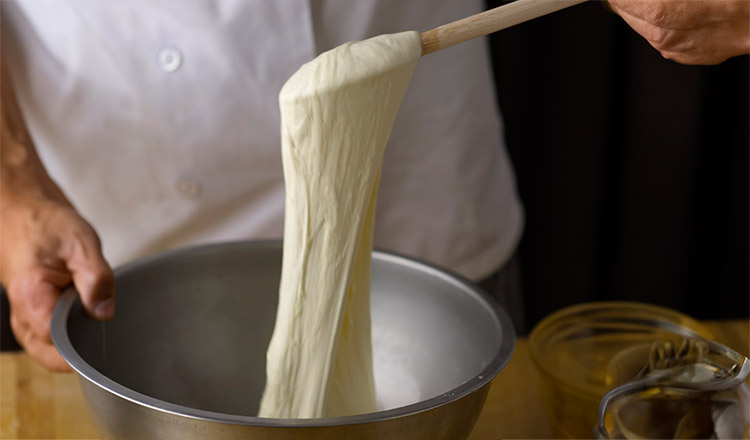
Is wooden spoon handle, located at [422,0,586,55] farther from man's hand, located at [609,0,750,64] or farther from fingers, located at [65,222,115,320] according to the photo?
fingers, located at [65,222,115,320]

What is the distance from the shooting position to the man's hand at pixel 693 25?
479mm

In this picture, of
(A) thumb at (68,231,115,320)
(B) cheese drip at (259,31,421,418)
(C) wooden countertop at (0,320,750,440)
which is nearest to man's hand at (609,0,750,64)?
(B) cheese drip at (259,31,421,418)

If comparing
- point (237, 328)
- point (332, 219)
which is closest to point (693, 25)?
point (332, 219)

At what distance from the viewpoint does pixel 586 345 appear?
681 millimetres

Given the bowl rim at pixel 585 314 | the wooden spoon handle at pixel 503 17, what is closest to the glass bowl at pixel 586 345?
the bowl rim at pixel 585 314

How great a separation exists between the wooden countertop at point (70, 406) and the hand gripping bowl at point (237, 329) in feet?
0.24

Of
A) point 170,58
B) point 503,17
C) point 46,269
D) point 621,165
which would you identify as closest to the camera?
point 503,17

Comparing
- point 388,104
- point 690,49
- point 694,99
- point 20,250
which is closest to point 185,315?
point 20,250

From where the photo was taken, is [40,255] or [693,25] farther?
[40,255]

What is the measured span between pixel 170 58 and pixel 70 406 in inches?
14.6

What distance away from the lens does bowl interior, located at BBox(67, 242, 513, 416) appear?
1.99 feet

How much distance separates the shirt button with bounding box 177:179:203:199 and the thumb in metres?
0.24

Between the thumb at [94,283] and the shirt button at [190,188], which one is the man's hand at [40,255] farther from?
the shirt button at [190,188]

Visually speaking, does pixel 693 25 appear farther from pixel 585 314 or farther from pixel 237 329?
pixel 237 329
